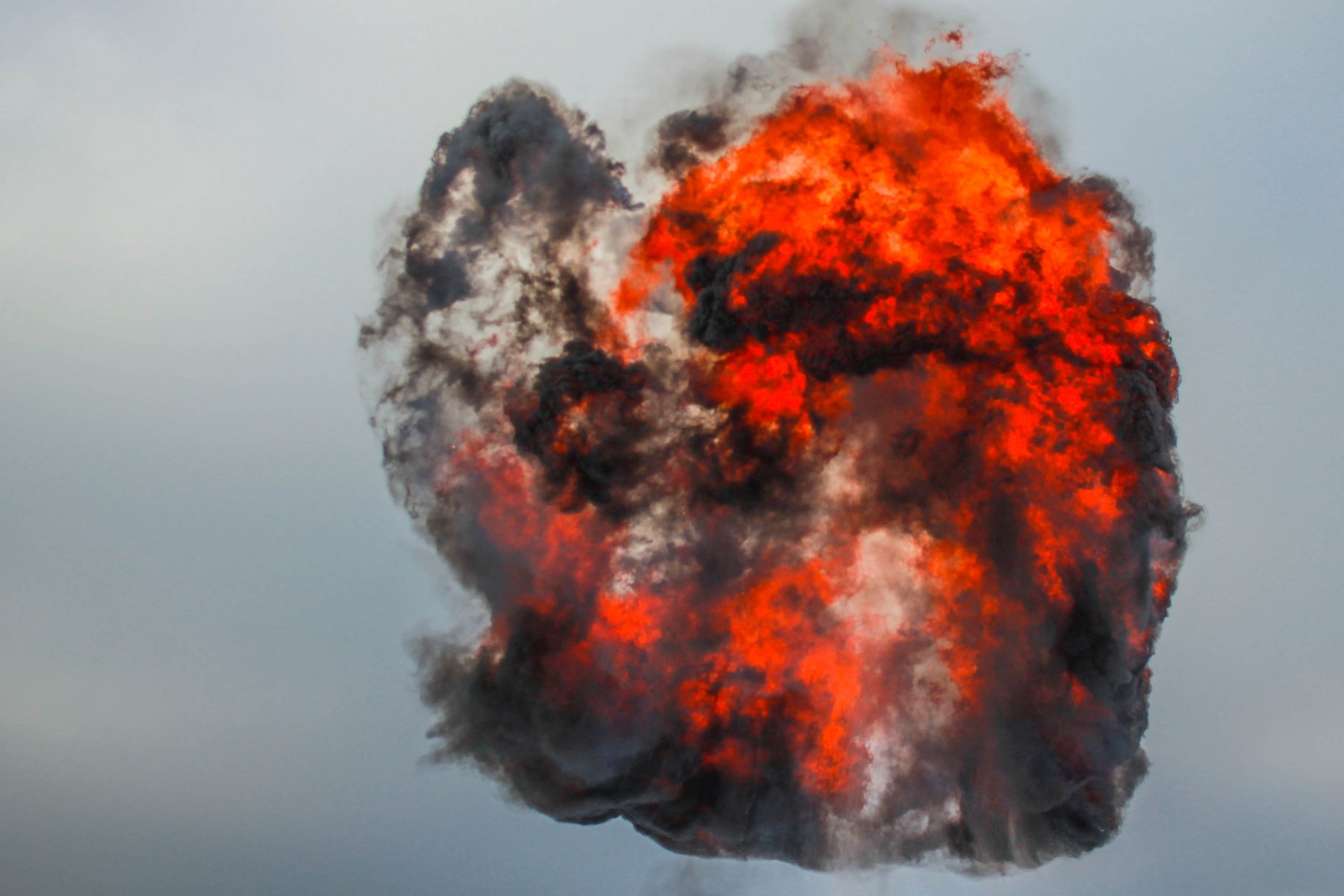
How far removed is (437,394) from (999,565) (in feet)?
51.4

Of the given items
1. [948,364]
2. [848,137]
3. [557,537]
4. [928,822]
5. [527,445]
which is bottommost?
[928,822]

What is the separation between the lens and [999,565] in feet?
94.2

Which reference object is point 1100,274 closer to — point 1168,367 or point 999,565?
point 1168,367

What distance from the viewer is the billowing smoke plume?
28.2 meters

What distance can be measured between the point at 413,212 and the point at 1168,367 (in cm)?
2101

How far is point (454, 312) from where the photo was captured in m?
31.1

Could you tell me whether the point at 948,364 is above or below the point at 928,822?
above

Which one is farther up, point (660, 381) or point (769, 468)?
point (660, 381)

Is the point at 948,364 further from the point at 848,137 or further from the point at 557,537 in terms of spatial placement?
the point at 557,537

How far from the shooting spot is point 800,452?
1139 inches

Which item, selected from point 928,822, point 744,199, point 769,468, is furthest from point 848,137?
point 928,822

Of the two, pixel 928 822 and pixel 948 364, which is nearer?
pixel 948 364

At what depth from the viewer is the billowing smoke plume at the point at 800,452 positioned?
92.4ft

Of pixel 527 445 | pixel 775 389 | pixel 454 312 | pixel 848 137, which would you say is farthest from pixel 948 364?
pixel 454 312
